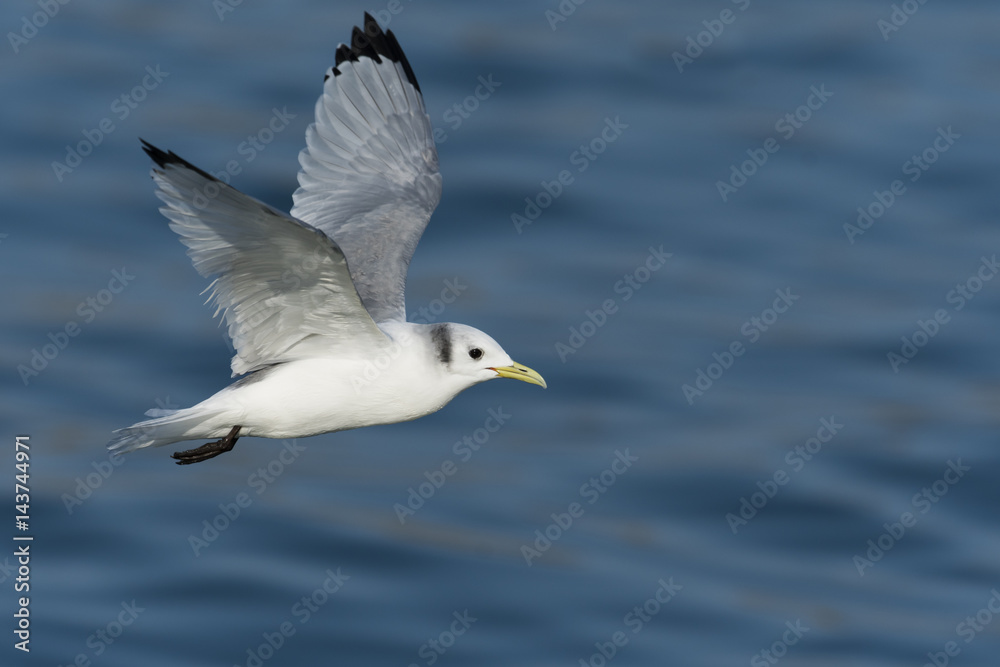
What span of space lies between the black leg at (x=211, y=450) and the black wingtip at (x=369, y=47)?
355 centimetres

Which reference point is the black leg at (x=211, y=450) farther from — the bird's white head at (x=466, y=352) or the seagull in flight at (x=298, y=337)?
the bird's white head at (x=466, y=352)

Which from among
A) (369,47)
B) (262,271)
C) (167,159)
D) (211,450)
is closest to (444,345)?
(262,271)

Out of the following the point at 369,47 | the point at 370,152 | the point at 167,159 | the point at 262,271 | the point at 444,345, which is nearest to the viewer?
the point at 167,159

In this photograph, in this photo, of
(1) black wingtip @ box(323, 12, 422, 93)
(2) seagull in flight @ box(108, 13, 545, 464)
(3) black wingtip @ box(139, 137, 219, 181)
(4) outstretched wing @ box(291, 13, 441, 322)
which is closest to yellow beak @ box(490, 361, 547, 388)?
(2) seagull in flight @ box(108, 13, 545, 464)

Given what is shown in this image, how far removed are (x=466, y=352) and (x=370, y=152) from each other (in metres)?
3.40

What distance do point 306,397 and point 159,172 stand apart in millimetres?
1958

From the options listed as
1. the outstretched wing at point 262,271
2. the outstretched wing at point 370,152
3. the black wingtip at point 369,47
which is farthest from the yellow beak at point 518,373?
the black wingtip at point 369,47

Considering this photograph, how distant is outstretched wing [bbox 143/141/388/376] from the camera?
10.1 metres

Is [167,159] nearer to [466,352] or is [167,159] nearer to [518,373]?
[466,352]

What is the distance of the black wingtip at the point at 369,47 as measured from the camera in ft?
45.5

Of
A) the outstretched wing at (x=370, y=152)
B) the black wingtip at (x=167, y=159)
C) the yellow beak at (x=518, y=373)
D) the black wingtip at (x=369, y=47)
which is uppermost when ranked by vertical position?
the black wingtip at (x=167, y=159)

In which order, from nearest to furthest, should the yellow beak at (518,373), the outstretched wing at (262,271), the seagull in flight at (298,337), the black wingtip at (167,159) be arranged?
the black wingtip at (167,159) < the outstretched wing at (262,271) < the seagull in flight at (298,337) < the yellow beak at (518,373)

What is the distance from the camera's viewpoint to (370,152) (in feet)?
46.7

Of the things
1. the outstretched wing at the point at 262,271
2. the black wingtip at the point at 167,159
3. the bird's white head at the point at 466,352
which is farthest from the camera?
the bird's white head at the point at 466,352
